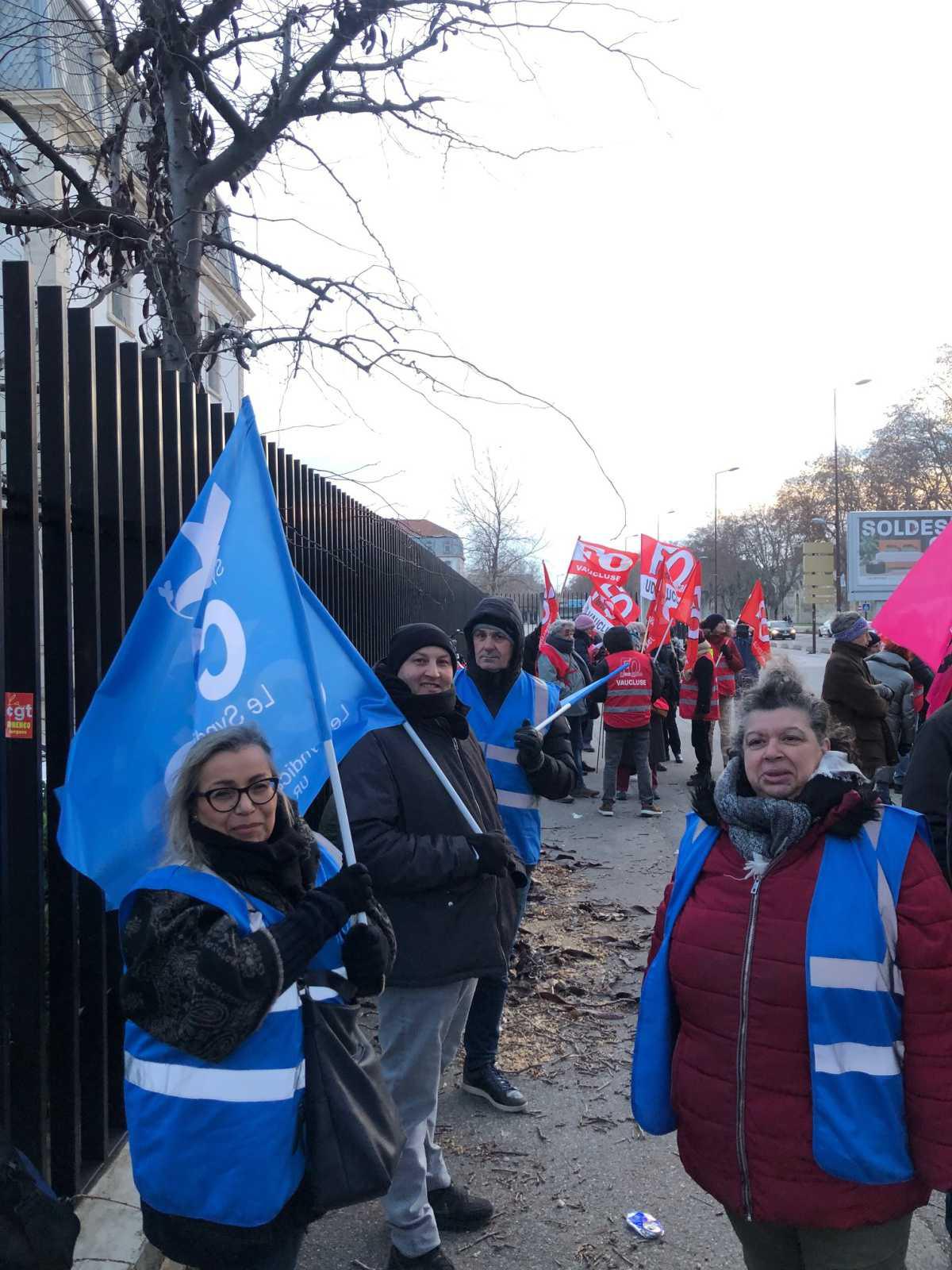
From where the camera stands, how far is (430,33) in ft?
18.1

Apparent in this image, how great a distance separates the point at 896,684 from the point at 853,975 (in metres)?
7.07

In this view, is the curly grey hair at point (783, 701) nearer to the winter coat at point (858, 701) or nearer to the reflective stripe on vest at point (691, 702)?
the winter coat at point (858, 701)

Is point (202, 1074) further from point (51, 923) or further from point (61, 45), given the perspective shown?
point (61, 45)

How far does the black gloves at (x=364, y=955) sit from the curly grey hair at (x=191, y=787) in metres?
0.32

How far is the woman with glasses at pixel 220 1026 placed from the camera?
2.00 metres

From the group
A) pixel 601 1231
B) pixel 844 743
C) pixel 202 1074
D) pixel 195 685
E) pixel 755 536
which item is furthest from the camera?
pixel 755 536

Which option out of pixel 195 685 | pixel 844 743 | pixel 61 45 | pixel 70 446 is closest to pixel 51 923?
pixel 195 685

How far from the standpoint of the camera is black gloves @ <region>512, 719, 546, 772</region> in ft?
13.8

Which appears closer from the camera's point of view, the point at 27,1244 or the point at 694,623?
the point at 27,1244

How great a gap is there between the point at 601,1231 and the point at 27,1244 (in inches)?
78.8

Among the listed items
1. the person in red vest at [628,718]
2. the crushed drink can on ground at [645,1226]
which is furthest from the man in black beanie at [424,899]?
the person in red vest at [628,718]

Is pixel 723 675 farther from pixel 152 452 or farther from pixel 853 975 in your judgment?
pixel 853 975

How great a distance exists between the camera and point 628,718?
10641 millimetres

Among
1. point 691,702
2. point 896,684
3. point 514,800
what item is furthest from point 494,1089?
point 691,702
